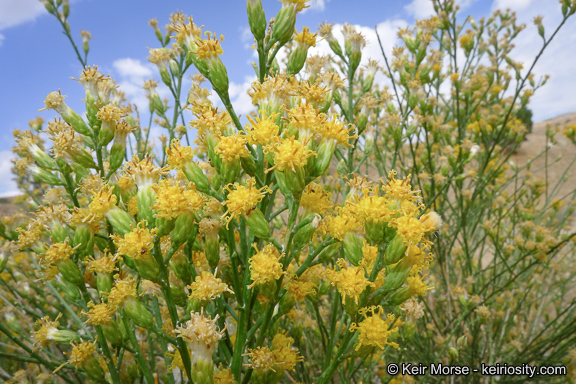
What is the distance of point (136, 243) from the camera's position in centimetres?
83

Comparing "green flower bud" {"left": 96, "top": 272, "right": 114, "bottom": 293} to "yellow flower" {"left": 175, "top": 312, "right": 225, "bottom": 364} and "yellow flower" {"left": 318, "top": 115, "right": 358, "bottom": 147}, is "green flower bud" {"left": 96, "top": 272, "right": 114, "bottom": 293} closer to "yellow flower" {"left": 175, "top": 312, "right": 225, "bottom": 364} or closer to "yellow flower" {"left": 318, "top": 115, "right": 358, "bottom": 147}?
"yellow flower" {"left": 175, "top": 312, "right": 225, "bottom": 364}

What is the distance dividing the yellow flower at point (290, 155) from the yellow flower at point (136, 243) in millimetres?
340

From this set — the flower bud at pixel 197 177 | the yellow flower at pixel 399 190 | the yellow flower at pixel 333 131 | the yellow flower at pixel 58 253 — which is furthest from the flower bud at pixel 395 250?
the yellow flower at pixel 58 253

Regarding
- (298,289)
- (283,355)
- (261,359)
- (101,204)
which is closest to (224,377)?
(261,359)

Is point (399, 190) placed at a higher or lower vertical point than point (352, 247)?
higher

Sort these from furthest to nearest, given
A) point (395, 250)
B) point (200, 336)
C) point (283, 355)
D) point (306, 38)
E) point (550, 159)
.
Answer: point (550, 159), point (306, 38), point (283, 355), point (395, 250), point (200, 336)

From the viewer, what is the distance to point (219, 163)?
2.95 feet

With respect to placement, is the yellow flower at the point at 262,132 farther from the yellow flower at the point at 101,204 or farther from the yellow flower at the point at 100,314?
the yellow flower at the point at 100,314

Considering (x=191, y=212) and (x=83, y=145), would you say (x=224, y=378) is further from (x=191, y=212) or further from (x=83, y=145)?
(x=83, y=145)

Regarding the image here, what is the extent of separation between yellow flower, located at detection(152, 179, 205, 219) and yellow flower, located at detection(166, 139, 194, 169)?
0.28ft

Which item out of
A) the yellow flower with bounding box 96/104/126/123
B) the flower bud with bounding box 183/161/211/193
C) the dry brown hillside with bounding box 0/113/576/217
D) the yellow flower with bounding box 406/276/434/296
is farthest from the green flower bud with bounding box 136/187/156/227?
the dry brown hillside with bounding box 0/113/576/217

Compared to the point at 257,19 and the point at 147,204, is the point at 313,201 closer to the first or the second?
the point at 147,204

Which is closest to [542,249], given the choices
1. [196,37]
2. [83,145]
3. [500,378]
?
[500,378]

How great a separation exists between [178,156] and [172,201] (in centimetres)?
16
